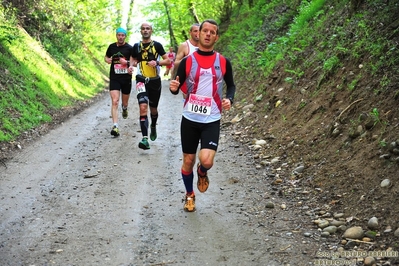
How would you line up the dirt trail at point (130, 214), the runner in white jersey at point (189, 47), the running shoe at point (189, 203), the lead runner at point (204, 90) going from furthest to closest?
the runner in white jersey at point (189, 47), the running shoe at point (189, 203), the lead runner at point (204, 90), the dirt trail at point (130, 214)

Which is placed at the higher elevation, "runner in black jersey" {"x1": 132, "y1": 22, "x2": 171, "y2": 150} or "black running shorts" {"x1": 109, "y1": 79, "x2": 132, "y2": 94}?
"runner in black jersey" {"x1": 132, "y1": 22, "x2": 171, "y2": 150}

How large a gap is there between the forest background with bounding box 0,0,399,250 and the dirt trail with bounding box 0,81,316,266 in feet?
2.49

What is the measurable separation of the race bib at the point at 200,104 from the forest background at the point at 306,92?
5.82ft

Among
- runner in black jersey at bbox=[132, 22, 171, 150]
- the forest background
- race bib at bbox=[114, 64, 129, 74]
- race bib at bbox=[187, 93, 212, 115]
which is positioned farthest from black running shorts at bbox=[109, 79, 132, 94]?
race bib at bbox=[187, 93, 212, 115]

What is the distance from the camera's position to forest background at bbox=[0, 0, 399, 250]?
230 inches

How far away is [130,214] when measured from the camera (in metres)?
5.78

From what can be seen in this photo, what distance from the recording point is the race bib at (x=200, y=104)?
5.63m

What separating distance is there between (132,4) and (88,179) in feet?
119

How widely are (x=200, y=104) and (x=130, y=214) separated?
1.58 metres

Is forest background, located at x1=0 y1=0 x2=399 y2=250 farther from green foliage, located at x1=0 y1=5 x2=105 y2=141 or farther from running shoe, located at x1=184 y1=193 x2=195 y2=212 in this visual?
running shoe, located at x1=184 y1=193 x2=195 y2=212

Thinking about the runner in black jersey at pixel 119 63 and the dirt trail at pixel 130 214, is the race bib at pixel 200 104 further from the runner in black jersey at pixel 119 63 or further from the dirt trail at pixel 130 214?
the runner in black jersey at pixel 119 63

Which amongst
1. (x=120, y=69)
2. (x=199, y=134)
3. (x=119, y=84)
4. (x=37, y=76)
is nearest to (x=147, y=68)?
(x=120, y=69)

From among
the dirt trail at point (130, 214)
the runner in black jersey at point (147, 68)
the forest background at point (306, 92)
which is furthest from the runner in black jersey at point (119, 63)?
the forest background at point (306, 92)

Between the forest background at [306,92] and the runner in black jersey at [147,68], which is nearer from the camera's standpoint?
the forest background at [306,92]
